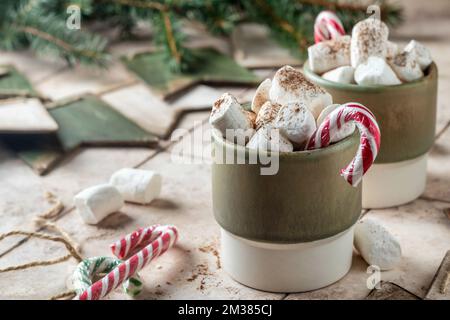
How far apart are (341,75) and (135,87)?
1.03 metres

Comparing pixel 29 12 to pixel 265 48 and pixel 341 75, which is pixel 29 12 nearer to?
pixel 265 48

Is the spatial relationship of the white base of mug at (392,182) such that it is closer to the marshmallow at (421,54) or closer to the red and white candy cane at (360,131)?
the marshmallow at (421,54)

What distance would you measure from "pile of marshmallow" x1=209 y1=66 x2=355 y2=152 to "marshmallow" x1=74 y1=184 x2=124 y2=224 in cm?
44

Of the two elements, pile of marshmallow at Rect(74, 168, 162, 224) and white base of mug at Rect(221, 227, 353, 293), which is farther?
pile of marshmallow at Rect(74, 168, 162, 224)

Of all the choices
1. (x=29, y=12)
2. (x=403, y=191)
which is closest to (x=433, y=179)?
(x=403, y=191)

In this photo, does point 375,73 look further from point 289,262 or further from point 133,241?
point 133,241

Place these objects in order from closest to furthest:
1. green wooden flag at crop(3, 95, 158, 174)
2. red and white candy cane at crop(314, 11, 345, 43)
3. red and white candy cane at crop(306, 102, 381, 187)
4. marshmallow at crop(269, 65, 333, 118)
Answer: red and white candy cane at crop(306, 102, 381, 187) → marshmallow at crop(269, 65, 333, 118) → red and white candy cane at crop(314, 11, 345, 43) → green wooden flag at crop(3, 95, 158, 174)

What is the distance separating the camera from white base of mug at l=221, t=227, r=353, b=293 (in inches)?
56.4

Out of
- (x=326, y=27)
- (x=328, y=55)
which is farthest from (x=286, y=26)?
(x=328, y=55)

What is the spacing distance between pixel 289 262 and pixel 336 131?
10.4 inches

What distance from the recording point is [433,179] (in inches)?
74.7

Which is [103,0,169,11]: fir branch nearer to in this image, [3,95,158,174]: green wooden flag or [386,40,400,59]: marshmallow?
[3,95,158,174]: green wooden flag

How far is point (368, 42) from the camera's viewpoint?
1649 mm

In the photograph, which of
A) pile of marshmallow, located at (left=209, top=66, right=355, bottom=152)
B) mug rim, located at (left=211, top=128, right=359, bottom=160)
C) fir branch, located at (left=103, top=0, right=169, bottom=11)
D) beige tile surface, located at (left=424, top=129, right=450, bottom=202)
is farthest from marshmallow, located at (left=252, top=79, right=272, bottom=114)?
fir branch, located at (left=103, top=0, right=169, bottom=11)
